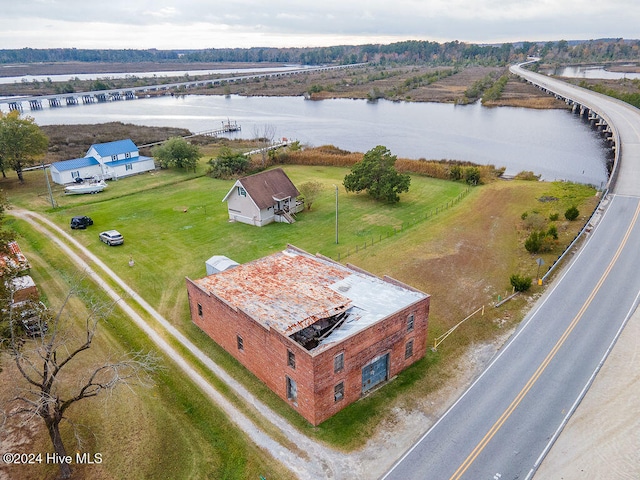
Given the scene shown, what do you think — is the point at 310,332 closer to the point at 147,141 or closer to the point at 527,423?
the point at 527,423

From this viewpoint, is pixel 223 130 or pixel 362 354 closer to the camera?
pixel 362 354

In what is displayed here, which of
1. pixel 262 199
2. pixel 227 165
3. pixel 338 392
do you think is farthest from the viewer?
pixel 227 165

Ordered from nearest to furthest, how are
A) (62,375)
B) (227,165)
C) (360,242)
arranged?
(62,375), (360,242), (227,165)

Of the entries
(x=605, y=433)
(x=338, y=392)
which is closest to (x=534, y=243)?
(x=605, y=433)

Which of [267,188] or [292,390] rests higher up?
[267,188]

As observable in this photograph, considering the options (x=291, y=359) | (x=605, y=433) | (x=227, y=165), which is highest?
(x=227, y=165)

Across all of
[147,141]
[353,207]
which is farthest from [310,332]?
[147,141]

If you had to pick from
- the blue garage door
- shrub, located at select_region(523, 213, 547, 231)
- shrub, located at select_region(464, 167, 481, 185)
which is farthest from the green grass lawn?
the blue garage door

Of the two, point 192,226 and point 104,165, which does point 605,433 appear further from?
point 104,165
